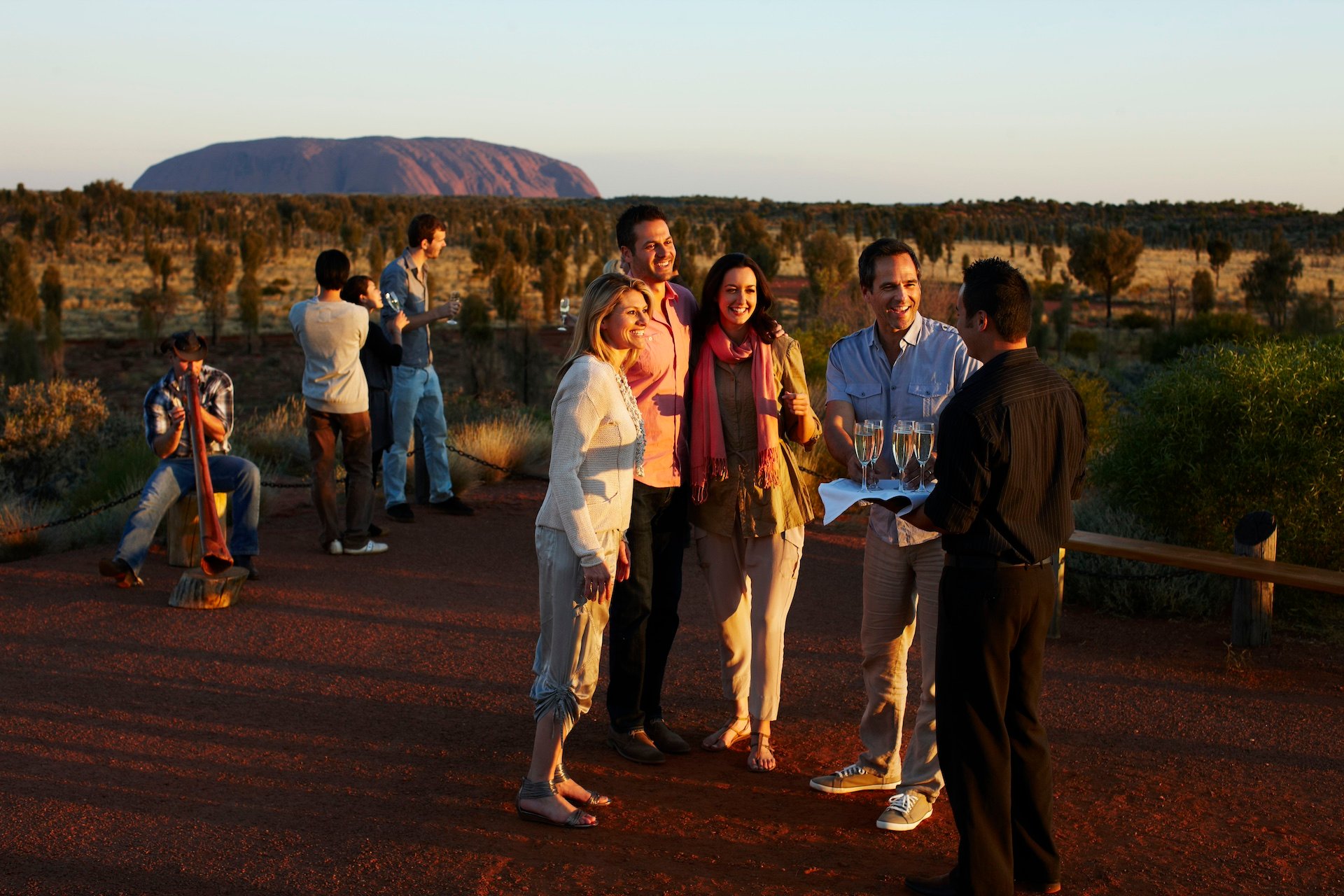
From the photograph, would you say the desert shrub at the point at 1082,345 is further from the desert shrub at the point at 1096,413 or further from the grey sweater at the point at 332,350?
the grey sweater at the point at 332,350

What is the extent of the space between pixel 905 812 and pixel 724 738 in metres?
0.94

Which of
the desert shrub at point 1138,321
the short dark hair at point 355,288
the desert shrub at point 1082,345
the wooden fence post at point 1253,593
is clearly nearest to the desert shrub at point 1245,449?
the wooden fence post at point 1253,593

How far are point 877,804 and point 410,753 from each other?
183cm

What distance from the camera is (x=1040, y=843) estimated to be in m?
3.55

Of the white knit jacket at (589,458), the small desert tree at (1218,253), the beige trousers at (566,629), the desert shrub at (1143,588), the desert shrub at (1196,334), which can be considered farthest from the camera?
the small desert tree at (1218,253)

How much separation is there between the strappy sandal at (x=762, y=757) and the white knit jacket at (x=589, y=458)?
1.13 m

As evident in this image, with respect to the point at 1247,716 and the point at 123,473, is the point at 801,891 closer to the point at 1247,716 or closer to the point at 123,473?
the point at 1247,716

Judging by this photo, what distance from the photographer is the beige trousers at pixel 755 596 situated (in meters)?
4.40

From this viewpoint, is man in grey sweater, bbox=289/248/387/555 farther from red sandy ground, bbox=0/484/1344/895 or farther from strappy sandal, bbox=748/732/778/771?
strappy sandal, bbox=748/732/778/771

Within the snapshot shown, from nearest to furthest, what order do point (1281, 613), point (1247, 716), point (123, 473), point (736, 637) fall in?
point (736, 637) < point (1247, 716) < point (1281, 613) < point (123, 473)

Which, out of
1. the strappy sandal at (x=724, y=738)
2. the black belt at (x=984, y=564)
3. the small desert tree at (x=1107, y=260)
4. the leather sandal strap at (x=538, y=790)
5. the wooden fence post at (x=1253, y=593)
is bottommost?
the strappy sandal at (x=724, y=738)

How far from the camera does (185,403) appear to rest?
7.00m

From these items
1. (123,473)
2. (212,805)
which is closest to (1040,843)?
(212,805)

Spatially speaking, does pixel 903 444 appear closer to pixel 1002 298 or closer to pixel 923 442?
pixel 923 442
